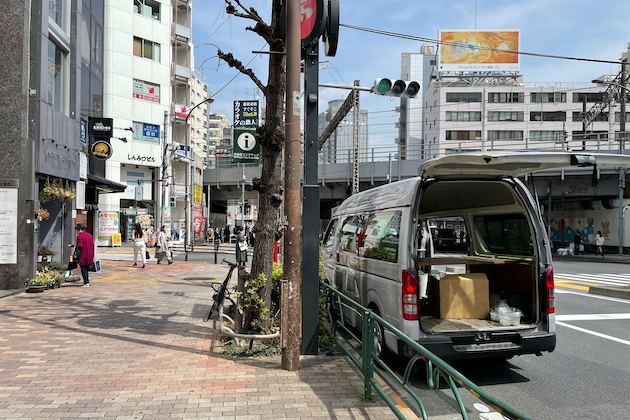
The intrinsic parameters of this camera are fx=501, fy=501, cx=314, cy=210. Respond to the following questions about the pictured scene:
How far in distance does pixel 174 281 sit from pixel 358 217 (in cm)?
853

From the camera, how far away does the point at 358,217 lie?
7715 millimetres

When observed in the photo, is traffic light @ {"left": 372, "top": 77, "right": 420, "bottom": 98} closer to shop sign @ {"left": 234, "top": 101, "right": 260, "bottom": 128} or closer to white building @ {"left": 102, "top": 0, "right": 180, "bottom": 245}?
shop sign @ {"left": 234, "top": 101, "right": 260, "bottom": 128}

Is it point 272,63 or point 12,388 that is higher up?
point 272,63

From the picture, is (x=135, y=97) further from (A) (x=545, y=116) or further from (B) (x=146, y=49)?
(A) (x=545, y=116)

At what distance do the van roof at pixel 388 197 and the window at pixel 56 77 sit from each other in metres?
10.1

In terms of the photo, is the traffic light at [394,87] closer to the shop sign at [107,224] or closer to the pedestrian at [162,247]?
the pedestrian at [162,247]

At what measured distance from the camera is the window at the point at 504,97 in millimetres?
71688

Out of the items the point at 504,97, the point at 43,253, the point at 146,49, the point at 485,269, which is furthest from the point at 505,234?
the point at 504,97

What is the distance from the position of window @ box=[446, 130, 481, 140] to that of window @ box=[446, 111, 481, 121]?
176 cm

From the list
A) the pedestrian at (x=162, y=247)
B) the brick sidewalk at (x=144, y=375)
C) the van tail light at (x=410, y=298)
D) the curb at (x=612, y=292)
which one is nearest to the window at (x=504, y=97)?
the pedestrian at (x=162, y=247)

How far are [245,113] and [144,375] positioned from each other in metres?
11.9

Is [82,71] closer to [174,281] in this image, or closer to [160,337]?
[174,281]

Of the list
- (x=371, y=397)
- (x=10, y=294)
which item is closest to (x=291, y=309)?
(x=371, y=397)

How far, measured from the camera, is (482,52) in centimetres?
6831
